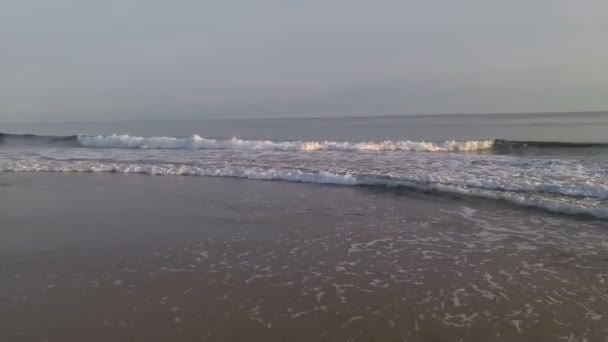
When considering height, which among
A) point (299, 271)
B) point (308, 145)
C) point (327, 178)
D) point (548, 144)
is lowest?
point (299, 271)

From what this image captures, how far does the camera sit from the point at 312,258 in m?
6.34

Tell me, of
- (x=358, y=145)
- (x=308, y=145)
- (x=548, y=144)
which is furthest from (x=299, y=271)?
(x=548, y=144)

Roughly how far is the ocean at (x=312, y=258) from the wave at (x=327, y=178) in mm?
69

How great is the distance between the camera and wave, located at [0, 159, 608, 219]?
353 inches

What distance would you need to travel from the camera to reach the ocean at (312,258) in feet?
14.1

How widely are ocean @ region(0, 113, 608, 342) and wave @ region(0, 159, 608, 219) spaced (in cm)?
7

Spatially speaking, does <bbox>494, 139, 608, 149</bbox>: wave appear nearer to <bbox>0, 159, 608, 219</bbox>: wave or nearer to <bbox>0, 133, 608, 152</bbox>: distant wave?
<bbox>0, 133, 608, 152</bbox>: distant wave

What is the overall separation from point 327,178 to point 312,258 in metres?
6.73

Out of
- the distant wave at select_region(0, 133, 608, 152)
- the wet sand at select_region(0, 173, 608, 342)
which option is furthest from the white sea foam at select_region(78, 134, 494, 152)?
the wet sand at select_region(0, 173, 608, 342)

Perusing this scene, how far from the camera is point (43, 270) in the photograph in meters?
5.77

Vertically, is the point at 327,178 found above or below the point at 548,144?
below

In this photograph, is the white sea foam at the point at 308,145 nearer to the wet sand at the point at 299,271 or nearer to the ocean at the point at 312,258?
the ocean at the point at 312,258

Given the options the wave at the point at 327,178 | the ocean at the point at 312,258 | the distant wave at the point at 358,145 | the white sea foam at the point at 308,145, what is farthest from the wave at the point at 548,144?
the wave at the point at 327,178

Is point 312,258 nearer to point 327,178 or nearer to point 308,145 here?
point 327,178
